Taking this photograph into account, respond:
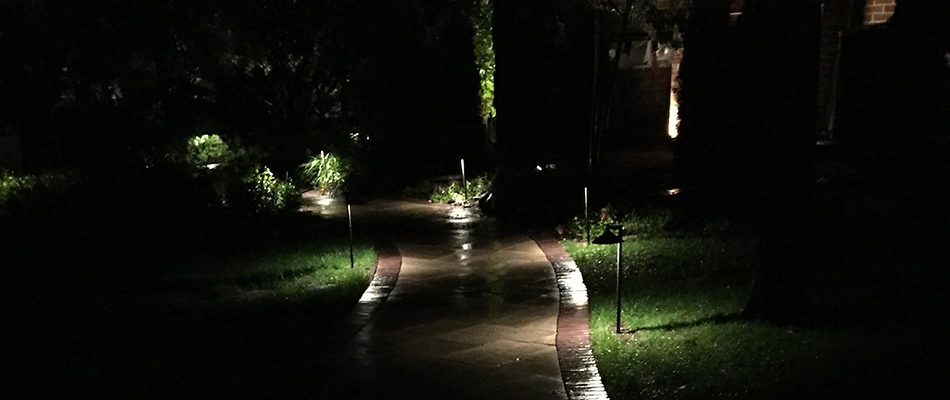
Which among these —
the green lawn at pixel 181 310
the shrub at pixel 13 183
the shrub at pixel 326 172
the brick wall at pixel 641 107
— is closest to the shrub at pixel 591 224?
the green lawn at pixel 181 310

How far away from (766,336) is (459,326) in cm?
281

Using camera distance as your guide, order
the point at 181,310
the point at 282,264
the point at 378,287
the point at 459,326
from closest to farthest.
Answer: the point at 459,326 → the point at 181,310 → the point at 378,287 → the point at 282,264

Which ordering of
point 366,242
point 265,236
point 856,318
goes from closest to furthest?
point 856,318 → point 366,242 → point 265,236

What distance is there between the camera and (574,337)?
7.18m

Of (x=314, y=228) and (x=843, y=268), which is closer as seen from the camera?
(x=843, y=268)

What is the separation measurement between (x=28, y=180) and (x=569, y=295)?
49.9ft

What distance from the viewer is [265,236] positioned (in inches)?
514

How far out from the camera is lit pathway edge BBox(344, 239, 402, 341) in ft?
26.1

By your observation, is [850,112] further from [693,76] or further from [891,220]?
[891,220]

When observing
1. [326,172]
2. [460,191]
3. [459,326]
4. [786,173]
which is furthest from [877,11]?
[459,326]

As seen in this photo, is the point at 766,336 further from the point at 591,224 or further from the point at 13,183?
the point at 13,183

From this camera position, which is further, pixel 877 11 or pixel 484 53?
pixel 484 53

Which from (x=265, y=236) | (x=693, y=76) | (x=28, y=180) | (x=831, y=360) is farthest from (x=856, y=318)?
(x=28, y=180)

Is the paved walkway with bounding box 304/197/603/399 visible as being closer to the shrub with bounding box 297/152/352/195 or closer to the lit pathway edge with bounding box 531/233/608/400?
the lit pathway edge with bounding box 531/233/608/400
